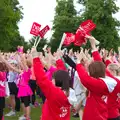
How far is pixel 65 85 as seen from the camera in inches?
202

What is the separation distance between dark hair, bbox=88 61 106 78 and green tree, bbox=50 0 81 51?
5283 cm

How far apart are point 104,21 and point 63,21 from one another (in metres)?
9.55

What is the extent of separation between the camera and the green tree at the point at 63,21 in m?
60.6

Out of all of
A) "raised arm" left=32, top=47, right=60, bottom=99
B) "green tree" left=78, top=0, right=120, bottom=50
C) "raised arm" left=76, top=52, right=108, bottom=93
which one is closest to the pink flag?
"raised arm" left=76, top=52, right=108, bottom=93

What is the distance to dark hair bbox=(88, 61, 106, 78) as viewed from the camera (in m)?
5.49

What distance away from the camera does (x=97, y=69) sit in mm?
5504

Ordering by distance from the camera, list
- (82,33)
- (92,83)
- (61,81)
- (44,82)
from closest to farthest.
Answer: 1. (44,82)
2. (61,81)
3. (92,83)
4. (82,33)

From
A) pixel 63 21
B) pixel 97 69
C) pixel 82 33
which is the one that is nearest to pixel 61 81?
pixel 97 69

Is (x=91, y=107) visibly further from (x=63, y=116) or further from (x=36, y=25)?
(x=36, y=25)

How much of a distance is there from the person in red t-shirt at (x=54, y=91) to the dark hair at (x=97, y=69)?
0.52 m

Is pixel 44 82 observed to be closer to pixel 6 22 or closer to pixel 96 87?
pixel 96 87

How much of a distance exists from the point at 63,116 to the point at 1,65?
122 inches

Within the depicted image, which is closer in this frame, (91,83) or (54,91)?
(54,91)

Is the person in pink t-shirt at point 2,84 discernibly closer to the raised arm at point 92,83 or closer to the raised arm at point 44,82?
the raised arm at point 92,83
